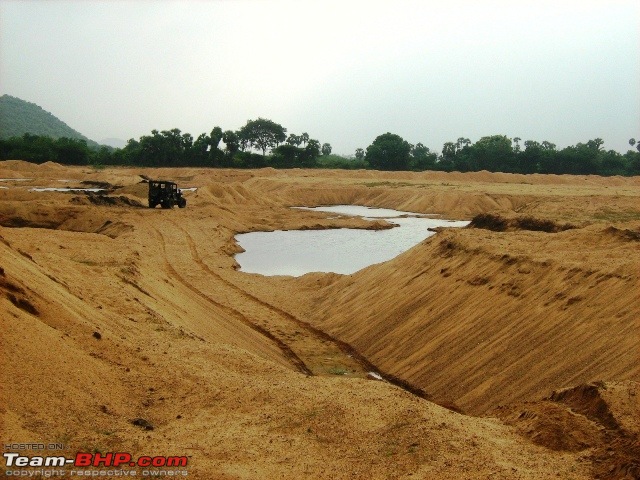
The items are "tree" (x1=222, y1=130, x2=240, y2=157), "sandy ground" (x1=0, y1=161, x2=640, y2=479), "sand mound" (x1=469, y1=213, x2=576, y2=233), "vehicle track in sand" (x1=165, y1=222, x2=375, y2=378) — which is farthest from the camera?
"tree" (x1=222, y1=130, x2=240, y2=157)

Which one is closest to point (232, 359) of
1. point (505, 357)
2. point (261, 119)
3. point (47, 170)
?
point (505, 357)

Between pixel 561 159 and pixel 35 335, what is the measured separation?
8035cm

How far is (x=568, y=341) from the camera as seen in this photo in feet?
38.4

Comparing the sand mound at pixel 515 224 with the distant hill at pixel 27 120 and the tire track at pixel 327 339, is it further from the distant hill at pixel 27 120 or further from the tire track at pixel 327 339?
the distant hill at pixel 27 120

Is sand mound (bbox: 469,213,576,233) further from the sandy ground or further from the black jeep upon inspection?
the black jeep

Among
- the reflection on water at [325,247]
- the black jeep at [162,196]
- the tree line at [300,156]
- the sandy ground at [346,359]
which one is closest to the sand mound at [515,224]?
the sandy ground at [346,359]

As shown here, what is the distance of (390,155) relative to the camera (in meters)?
90.0

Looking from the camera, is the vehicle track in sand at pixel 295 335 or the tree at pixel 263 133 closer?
the vehicle track in sand at pixel 295 335

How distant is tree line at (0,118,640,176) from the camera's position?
78188 mm

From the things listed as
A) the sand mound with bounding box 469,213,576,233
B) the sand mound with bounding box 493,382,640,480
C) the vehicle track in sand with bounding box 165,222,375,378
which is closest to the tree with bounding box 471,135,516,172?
the sand mound with bounding box 469,213,576,233

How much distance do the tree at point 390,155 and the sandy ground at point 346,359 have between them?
67030 mm

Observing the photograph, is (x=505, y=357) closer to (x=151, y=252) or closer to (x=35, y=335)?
(x=35, y=335)

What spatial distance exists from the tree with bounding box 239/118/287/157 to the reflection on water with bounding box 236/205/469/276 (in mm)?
64930

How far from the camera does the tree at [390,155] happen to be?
295 feet
